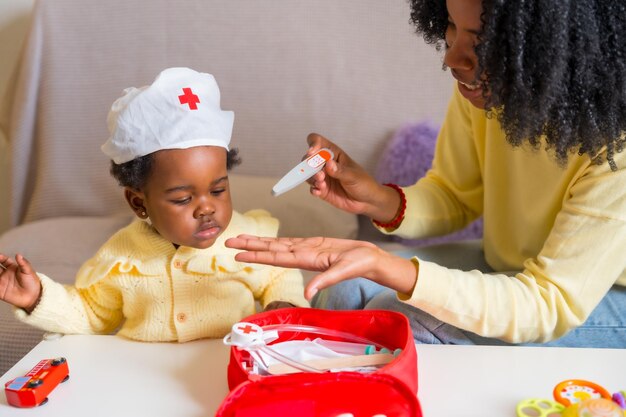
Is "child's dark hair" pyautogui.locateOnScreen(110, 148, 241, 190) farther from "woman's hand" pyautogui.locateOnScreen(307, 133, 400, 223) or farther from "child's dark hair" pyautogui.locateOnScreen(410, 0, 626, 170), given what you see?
"child's dark hair" pyautogui.locateOnScreen(410, 0, 626, 170)

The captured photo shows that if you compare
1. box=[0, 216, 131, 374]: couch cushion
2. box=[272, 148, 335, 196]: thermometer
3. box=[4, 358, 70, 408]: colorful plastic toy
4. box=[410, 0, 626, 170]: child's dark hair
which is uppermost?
box=[410, 0, 626, 170]: child's dark hair

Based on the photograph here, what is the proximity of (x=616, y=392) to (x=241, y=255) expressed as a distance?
1.54ft

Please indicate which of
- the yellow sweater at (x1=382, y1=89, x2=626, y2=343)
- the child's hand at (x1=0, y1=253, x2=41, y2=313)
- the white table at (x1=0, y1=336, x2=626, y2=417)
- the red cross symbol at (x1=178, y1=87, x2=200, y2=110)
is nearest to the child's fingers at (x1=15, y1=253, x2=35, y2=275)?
the child's hand at (x1=0, y1=253, x2=41, y2=313)

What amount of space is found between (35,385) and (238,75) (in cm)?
119

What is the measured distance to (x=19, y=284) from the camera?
39.3 inches

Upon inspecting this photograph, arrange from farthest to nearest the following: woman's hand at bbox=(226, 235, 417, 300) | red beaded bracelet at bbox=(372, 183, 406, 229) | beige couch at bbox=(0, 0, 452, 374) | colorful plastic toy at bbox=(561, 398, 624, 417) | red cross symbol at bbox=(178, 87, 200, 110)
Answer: beige couch at bbox=(0, 0, 452, 374) → red beaded bracelet at bbox=(372, 183, 406, 229) → red cross symbol at bbox=(178, 87, 200, 110) → woman's hand at bbox=(226, 235, 417, 300) → colorful plastic toy at bbox=(561, 398, 624, 417)

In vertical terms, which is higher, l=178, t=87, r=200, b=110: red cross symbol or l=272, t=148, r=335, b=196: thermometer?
l=178, t=87, r=200, b=110: red cross symbol

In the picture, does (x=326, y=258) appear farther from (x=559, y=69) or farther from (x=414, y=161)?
(x=414, y=161)

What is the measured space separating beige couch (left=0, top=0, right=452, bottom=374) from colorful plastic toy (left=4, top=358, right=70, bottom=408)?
98cm

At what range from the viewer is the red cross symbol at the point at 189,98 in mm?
967

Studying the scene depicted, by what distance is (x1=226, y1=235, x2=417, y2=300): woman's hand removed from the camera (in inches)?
33.1

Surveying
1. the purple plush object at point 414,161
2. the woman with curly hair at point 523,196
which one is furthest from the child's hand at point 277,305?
the purple plush object at point 414,161

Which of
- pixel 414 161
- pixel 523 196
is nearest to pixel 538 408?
pixel 523 196

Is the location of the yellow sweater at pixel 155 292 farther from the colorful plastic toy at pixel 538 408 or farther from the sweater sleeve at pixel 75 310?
the colorful plastic toy at pixel 538 408
